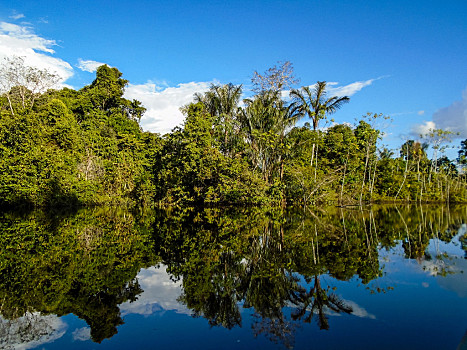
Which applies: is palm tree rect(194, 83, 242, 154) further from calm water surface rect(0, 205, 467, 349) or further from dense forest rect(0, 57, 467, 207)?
calm water surface rect(0, 205, 467, 349)

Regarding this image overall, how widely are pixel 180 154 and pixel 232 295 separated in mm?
19179

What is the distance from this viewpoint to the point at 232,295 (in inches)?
190

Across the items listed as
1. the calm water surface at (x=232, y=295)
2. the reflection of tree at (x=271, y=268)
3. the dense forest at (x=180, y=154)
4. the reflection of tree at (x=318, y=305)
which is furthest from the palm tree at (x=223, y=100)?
the reflection of tree at (x=318, y=305)

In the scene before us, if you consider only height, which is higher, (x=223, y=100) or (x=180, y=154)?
(x=223, y=100)

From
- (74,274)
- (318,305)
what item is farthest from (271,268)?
(74,274)

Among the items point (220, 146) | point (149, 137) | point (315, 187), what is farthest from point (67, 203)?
point (315, 187)

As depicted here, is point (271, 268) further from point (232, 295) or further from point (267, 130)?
point (267, 130)

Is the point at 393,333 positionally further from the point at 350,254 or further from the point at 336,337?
the point at 350,254

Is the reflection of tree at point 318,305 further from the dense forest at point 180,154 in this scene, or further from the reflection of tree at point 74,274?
the dense forest at point 180,154

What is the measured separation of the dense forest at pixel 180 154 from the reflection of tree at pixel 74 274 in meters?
12.8

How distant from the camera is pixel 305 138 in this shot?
25.6m

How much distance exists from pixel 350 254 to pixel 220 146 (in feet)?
66.8

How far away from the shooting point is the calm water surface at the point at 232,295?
362 cm

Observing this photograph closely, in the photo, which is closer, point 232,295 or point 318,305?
point 318,305
